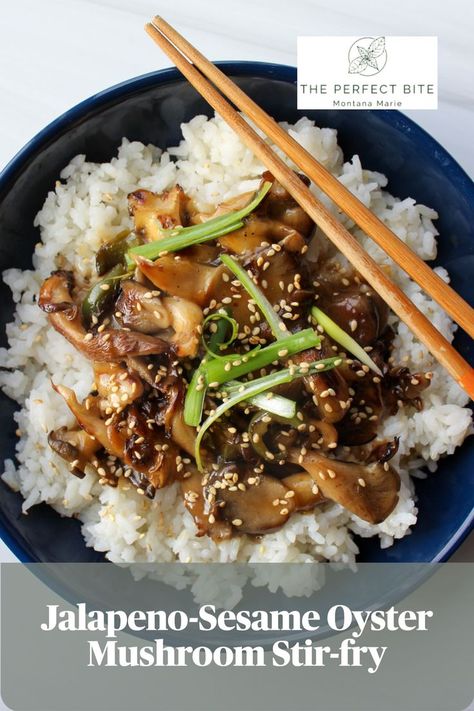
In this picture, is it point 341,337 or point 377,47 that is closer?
point 341,337

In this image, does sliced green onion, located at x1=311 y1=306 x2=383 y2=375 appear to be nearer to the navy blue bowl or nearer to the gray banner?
the navy blue bowl

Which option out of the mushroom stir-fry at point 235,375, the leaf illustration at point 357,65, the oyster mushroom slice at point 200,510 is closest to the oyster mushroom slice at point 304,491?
the mushroom stir-fry at point 235,375

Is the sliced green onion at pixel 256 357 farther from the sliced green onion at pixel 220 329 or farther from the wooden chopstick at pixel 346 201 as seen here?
the wooden chopstick at pixel 346 201

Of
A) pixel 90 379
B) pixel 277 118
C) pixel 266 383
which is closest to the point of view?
pixel 266 383

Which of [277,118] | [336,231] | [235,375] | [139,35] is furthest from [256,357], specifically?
[139,35]

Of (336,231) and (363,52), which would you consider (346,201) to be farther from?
(363,52)

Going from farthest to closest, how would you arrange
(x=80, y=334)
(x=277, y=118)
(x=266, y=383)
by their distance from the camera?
1. (x=277, y=118)
2. (x=80, y=334)
3. (x=266, y=383)
